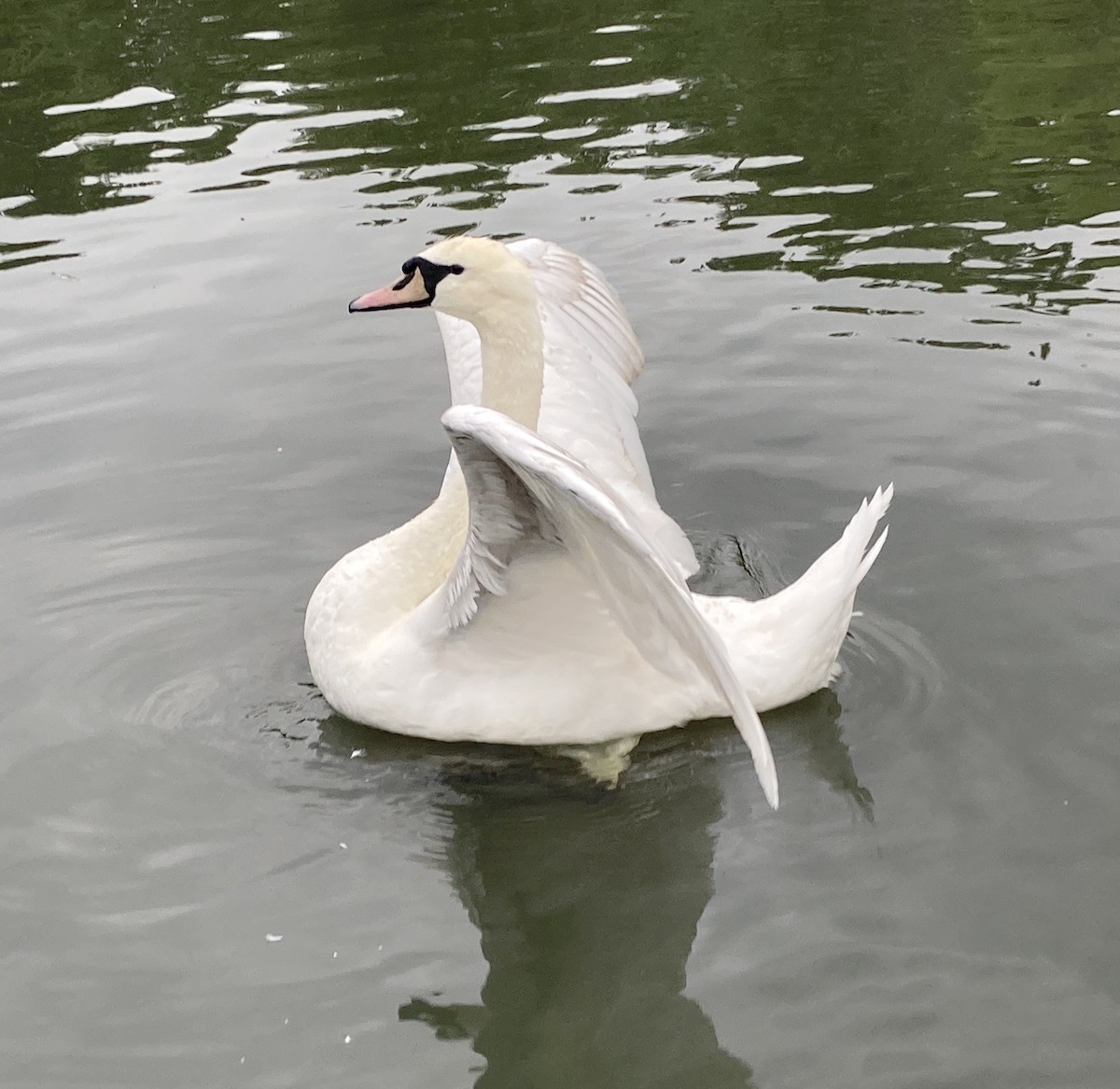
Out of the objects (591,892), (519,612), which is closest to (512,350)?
(519,612)

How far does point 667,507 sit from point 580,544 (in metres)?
2.32

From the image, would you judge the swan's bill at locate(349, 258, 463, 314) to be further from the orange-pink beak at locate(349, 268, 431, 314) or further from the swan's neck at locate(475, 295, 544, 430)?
the swan's neck at locate(475, 295, 544, 430)

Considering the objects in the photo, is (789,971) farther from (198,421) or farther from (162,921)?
(198,421)

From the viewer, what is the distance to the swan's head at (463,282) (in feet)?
16.8

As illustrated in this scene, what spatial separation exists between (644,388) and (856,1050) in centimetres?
459

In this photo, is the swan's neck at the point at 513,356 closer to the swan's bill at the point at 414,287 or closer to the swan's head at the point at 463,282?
the swan's head at the point at 463,282

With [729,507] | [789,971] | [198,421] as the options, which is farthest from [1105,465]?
[198,421]

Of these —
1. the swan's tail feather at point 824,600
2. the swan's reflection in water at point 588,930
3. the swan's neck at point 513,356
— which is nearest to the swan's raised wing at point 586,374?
the swan's neck at point 513,356

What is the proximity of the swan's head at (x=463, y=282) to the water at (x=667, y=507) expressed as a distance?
1493 millimetres

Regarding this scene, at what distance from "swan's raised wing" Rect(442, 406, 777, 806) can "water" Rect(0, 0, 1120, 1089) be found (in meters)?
0.63

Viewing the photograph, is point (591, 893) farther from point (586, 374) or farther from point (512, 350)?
point (586, 374)

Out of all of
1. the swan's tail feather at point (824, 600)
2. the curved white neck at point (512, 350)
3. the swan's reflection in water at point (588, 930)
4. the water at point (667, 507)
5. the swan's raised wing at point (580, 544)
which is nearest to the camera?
the swan's raised wing at point (580, 544)

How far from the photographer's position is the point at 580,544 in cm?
466

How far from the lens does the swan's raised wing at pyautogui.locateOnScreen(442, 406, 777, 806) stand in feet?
12.7
